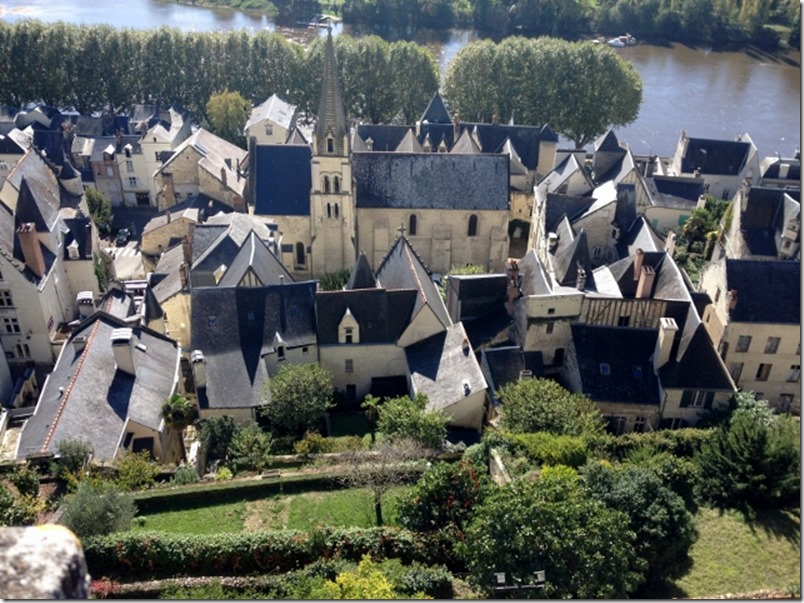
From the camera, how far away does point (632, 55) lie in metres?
130

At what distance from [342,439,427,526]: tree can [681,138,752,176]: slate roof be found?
5382cm

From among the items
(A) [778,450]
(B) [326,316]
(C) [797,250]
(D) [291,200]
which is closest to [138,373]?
(B) [326,316]

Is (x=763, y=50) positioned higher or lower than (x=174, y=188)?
higher

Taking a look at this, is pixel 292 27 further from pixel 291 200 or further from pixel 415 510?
pixel 415 510

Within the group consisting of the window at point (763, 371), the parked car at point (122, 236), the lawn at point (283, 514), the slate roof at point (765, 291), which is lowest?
the parked car at point (122, 236)

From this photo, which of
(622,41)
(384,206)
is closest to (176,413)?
(384,206)

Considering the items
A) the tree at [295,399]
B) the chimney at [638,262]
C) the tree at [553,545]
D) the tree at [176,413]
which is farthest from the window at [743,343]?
the tree at [176,413]

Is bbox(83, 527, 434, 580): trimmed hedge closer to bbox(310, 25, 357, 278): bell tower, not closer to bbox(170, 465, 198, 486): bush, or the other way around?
bbox(170, 465, 198, 486): bush

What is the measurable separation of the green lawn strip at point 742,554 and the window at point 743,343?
48.0 feet

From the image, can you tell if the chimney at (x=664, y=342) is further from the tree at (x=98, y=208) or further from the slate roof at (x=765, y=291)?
the tree at (x=98, y=208)

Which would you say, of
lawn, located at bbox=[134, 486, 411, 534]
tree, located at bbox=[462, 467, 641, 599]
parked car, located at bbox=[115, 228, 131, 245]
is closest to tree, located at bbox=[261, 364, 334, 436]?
lawn, located at bbox=[134, 486, 411, 534]

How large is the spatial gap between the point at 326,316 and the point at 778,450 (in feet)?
80.6

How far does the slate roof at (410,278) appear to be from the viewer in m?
41.8

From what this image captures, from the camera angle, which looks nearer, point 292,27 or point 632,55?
point 632,55
